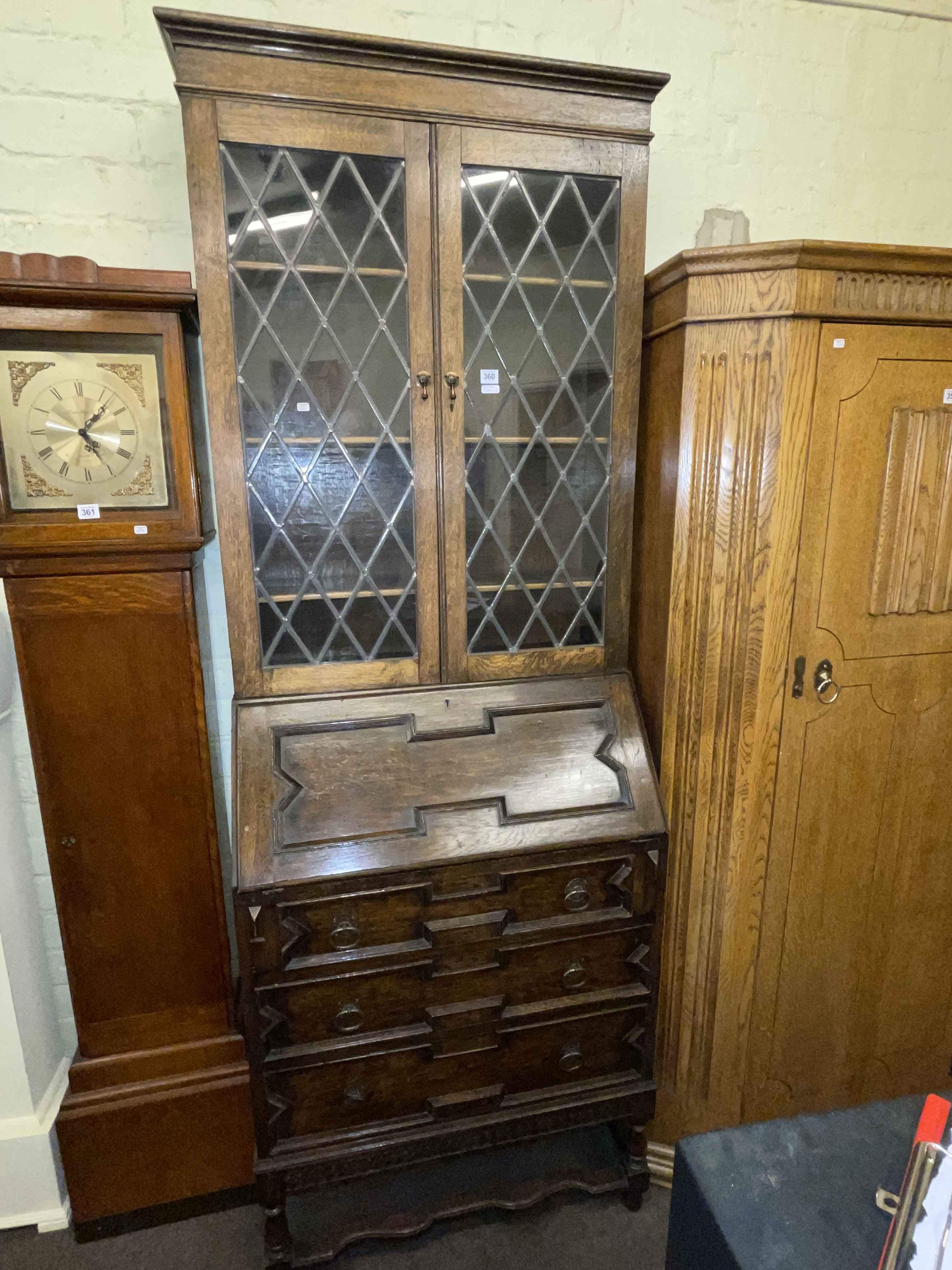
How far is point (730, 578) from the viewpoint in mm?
1404

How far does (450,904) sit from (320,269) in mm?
1202

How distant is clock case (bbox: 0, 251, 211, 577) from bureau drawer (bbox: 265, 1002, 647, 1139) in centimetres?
106

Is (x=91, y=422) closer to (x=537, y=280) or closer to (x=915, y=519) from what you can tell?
(x=537, y=280)

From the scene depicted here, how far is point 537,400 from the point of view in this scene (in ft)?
4.66

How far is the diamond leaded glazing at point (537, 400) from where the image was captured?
134 cm

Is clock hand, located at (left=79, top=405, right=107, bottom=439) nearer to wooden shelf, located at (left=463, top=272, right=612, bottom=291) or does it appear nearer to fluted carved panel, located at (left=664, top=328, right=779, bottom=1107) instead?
wooden shelf, located at (left=463, top=272, right=612, bottom=291)

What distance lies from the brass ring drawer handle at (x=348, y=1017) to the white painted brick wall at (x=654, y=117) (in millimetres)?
649

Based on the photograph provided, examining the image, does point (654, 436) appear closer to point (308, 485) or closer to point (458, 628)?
point (458, 628)

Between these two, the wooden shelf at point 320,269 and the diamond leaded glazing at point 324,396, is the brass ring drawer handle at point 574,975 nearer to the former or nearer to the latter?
the diamond leaded glazing at point 324,396

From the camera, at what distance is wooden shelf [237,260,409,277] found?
1.24m

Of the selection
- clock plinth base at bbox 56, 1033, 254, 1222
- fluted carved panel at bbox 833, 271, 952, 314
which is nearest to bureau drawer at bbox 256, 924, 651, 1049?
clock plinth base at bbox 56, 1033, 254, 1222

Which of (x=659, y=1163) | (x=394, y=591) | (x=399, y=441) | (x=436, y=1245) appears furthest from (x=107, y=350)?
(x=659, y=1163)

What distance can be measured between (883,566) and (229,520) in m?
1.28

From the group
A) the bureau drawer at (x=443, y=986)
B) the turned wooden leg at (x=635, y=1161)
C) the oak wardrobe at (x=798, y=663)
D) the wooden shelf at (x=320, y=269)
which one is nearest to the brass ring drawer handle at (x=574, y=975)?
the bureau drawer at (x=443, y=986)
